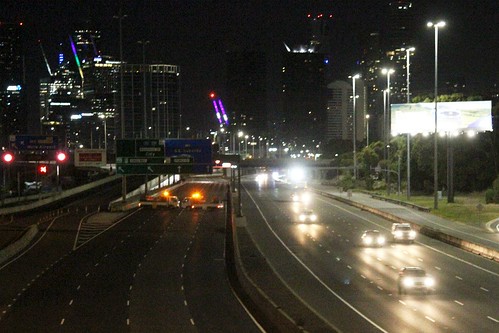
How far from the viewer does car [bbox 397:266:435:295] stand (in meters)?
29.8

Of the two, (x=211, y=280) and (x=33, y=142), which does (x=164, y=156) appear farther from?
(x=211, y=280)

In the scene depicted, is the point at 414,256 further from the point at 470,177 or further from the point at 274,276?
the point at 470,177

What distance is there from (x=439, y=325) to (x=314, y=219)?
46.4m

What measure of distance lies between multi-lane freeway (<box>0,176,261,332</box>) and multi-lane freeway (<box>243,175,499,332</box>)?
2936mm

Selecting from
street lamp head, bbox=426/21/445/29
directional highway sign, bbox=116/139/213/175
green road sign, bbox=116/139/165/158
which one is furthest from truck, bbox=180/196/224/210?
street lamp head, bbox=426/21/445/29

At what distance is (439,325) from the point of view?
2319 centimetres

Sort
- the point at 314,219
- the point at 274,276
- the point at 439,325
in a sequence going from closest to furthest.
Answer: the point at 439,325, the point at 274,276, the point at 314,219

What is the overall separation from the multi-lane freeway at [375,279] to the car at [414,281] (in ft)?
0.84

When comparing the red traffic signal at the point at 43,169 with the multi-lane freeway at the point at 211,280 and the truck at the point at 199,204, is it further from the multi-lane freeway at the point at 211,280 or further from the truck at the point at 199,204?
the multi-lane freeway at the point at 211,280

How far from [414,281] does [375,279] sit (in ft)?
13.1

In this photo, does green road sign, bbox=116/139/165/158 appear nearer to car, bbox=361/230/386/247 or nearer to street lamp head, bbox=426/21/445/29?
car, bbox=361/230/386/247

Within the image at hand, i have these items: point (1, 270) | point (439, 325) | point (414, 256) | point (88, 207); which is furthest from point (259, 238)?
point (88, 207)

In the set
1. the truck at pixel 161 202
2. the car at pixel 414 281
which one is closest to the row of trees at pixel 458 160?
the truck at pixel 161 202

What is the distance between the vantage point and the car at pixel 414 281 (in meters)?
29.8
